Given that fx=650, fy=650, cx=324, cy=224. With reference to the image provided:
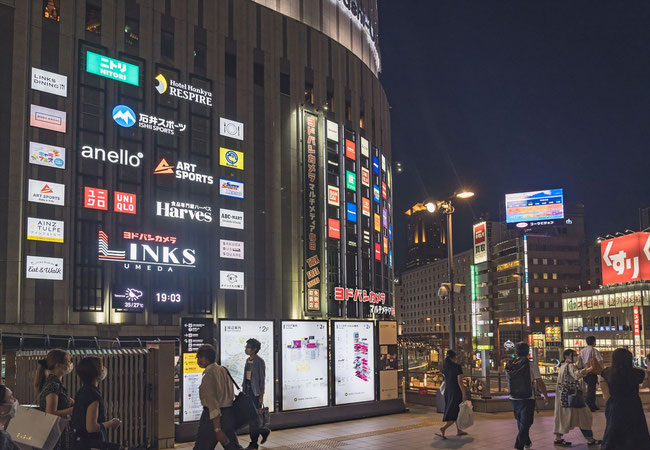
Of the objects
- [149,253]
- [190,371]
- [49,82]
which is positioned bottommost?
[190,371]

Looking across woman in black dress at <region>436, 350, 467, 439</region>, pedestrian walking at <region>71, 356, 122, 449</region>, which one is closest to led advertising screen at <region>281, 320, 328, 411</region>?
woman in black dress at <region>436, 350, 467, 439</region>

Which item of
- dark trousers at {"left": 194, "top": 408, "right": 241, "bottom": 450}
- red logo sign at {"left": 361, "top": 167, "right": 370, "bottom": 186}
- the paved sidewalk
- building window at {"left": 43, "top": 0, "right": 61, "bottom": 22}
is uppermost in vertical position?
building window at {"left": 43, "top": 0, "right": 61, "bottom": 22}

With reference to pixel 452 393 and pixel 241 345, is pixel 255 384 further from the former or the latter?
pixel 452 393

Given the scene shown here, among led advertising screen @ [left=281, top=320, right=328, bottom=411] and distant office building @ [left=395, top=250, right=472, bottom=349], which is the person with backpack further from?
distant office building @ [left=395, top=250, right=472, bottom=349]

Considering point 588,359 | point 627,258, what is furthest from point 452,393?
point 627,258

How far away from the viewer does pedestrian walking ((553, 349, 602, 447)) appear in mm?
11891

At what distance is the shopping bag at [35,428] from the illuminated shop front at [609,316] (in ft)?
209

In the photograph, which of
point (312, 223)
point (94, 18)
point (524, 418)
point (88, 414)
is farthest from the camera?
point (312, 223)

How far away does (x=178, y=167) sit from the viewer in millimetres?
27031

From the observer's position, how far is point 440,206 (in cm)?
1956

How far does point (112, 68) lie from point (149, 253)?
24.1 ft

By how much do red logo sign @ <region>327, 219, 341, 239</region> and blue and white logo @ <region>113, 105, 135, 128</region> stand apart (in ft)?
37.9

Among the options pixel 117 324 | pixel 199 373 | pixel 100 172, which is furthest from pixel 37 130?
pixel 199 373

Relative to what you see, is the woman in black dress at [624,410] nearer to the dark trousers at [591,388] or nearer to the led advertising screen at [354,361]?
the dark trousers at [591,388]
